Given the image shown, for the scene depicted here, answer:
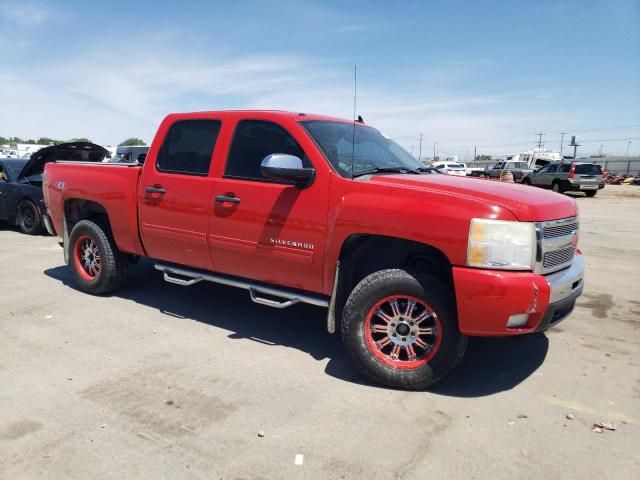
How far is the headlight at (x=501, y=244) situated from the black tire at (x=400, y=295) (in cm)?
41

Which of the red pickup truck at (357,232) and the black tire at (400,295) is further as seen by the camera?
the black tire at (400,295)

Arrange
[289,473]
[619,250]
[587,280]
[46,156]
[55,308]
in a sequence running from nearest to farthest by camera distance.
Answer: [289,473] < [55,308] < [587,280] < [619,250] < [46,156]

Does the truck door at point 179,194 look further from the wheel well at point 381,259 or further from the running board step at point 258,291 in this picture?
the wheel well at point 381,259

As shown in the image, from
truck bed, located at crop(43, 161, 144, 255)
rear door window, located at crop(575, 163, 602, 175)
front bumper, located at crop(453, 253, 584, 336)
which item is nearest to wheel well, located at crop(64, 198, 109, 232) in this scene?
truck bed, located at crop(43, 161, 144, 255)

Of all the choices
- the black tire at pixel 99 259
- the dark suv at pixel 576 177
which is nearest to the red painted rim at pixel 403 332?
the black tire at pixel 99 259

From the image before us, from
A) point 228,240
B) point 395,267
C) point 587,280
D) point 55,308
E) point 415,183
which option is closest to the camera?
point 415,183

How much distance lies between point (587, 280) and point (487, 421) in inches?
176

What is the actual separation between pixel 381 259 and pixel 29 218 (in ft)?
30.0

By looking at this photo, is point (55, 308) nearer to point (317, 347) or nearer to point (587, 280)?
point (317, 347)

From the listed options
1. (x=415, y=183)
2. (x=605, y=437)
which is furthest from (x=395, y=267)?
(x=605, y=437)

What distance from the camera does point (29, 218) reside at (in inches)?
415

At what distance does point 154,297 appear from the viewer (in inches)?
233

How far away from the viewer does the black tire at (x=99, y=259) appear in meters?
5.67

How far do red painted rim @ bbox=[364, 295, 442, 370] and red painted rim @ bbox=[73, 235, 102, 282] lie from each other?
3.55 m
